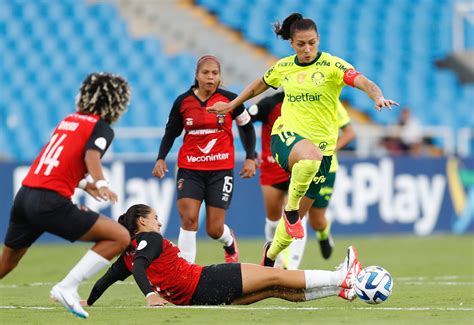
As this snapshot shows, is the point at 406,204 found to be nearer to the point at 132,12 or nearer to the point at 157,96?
the point at 157,96

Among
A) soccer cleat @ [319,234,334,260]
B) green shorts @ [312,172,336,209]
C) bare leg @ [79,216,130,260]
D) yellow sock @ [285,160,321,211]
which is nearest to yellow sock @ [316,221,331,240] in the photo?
soccer cleat @ [319,234,334,260]

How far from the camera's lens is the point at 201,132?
35.8 feet

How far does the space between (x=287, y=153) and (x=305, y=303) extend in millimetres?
1424

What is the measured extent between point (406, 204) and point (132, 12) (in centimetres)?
771

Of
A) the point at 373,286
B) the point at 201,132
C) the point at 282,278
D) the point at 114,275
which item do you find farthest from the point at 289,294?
the point at 201,132

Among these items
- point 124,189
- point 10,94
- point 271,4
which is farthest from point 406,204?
point 10,94

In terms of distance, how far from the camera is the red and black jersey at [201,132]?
10.9 m

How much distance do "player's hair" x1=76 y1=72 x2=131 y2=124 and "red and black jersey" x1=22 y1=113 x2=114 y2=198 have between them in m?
0.21

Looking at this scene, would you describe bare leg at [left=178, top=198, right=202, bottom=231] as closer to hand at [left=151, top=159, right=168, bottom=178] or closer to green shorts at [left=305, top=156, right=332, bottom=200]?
hand at [left=151, top=159, right=168, bottom=178]

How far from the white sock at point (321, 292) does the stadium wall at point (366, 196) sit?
9.04m

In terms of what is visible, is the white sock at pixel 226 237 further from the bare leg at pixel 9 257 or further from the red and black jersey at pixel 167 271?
the bare leg at pixel 9 257

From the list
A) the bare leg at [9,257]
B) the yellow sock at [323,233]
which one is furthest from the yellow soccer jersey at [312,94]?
the yellow sock at [323,233]

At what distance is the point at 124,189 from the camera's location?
57.8 feet

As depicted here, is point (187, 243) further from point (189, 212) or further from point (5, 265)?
point (5, 265)
